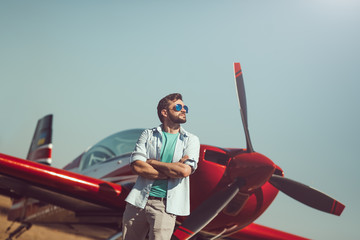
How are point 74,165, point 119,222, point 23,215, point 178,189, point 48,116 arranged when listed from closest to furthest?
point 178,189
point 119,222
point 23,215
point 74,165
point 48,116

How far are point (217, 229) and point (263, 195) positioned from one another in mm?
784

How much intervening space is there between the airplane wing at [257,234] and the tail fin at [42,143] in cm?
545

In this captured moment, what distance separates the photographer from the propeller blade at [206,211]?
9.89 feet

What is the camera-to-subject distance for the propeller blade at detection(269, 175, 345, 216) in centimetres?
434

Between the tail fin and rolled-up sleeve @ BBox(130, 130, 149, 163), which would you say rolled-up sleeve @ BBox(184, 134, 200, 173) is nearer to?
rolled-up sleeve @ BBox(130, 130, 149, 163)

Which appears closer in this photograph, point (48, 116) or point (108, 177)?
point (108, 177)

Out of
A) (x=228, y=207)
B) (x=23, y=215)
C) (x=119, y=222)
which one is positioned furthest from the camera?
(x=23, y=215)

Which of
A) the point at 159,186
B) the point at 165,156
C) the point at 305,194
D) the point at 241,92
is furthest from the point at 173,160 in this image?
the point at 305,194

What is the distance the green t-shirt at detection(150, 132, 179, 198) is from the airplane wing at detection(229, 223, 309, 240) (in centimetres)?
442

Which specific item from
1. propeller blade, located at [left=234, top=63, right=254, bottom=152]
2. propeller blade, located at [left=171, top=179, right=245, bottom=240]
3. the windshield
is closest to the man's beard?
propeller blade, located at [left=171, top=179, right=245, bottom=240]

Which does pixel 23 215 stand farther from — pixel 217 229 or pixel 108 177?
pixel 217 229

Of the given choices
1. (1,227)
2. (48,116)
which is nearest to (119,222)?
(1,227)

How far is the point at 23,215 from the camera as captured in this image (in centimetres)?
Result: 653

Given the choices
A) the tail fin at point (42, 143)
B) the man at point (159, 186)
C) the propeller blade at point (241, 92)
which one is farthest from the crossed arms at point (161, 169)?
the tail fin at point (42, 143)
